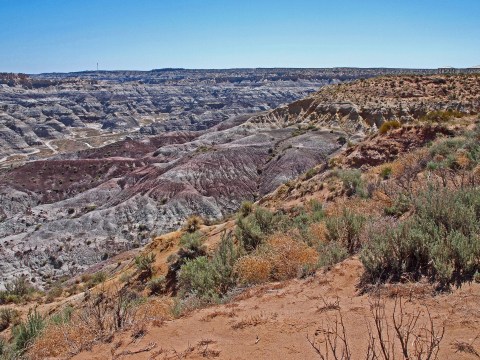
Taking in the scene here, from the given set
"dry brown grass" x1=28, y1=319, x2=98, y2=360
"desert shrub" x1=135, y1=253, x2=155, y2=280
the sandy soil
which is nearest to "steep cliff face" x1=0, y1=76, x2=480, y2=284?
"desert shrub" x1=135, y1=253, x2=155, y2=280

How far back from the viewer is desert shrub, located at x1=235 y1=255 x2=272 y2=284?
8.08 metres

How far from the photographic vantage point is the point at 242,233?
39.9 feet

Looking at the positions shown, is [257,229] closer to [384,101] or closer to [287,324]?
[287,324]

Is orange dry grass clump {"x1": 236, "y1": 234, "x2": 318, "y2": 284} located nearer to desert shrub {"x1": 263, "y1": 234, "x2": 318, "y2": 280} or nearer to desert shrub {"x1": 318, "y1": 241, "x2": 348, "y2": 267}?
desert shrub {"x1": 263, "y1": 234, "x2": 318, "y2": 280}

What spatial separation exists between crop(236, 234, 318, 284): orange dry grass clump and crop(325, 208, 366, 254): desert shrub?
67 cm

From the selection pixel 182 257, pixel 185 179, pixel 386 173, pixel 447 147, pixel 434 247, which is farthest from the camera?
pixel 185 179

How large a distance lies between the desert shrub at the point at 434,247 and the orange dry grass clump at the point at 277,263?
5.03ft

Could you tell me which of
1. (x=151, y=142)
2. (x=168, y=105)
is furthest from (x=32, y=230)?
(x=168, y=105)

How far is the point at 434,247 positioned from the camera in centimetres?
569

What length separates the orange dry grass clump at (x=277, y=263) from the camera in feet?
25.8

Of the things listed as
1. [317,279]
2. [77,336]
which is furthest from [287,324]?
[77,336]

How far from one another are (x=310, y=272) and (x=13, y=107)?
173015 millimetres

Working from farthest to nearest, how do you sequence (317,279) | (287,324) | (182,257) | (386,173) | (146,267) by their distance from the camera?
(386,173), (146,267), (182,257), (317,279), (287,324)

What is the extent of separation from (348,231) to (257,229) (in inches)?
158
